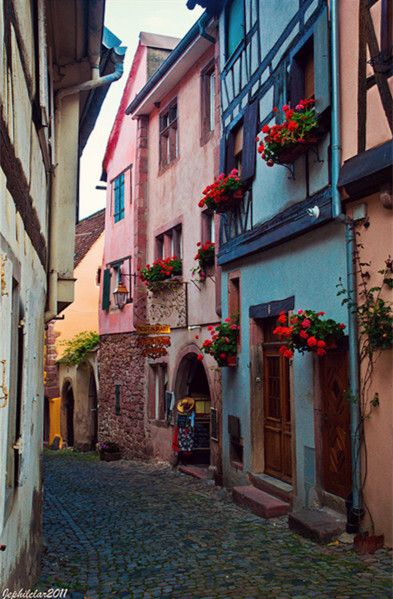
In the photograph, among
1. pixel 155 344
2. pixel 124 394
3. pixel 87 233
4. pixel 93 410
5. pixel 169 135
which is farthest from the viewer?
pixel 87 233

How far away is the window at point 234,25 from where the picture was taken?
32.0 feet

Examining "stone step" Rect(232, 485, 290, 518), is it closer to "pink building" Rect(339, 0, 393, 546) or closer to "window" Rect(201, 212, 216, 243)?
"pink building" Rect(339, 0, 393, 546)

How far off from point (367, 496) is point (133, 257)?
1067 centimetres

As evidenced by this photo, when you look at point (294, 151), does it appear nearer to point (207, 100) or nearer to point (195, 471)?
point (207, 100)

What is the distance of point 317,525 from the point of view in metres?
6.12

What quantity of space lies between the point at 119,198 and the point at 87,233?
23.9ft

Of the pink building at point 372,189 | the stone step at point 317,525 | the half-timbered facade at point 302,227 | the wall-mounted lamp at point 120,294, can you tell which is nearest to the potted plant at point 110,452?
the wall-mounted lamp at point 120,294

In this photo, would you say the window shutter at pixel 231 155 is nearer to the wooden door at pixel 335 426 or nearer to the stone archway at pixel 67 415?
the wooden door at pixel 335 426

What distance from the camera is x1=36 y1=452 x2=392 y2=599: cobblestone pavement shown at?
492cm

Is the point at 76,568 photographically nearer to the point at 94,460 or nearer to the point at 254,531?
the point at 254,531

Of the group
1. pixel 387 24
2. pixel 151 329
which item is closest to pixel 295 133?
pixel 387 24

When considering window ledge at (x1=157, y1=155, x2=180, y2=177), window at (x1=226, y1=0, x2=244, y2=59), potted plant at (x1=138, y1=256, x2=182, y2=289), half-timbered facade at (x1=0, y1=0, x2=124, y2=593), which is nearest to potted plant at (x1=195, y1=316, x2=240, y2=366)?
half-timbered facade at (x1=0, y1=0, x2=124, y2=593)

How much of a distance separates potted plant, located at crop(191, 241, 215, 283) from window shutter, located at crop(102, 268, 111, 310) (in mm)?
6209

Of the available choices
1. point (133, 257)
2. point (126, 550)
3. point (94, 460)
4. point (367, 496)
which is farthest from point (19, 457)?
point (94, 460)
